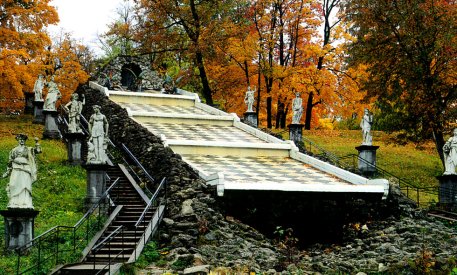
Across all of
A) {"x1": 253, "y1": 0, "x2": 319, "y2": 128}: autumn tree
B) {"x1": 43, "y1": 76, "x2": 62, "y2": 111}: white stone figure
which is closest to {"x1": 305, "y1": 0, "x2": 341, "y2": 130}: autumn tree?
{"x1": 253, "y1": 0, "x2": 319, "y2": 128}: autumn tree

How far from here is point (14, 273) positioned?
40.2ft

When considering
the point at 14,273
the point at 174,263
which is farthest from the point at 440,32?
the point at 14,273

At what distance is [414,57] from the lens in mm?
25266

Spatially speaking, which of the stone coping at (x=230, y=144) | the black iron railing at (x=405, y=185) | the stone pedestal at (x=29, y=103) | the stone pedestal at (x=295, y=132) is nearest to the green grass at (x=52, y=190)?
the stone coping at (x=230, y=144)

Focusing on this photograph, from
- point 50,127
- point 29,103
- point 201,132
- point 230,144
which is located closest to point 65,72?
point 29,103

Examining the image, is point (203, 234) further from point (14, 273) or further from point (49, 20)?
point (49, 20)

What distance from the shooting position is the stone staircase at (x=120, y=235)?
40.9 feet

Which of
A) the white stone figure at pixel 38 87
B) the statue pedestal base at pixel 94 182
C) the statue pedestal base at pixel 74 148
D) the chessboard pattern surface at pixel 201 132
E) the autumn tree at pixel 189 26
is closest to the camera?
the statue pedestal base at pixel 94 182

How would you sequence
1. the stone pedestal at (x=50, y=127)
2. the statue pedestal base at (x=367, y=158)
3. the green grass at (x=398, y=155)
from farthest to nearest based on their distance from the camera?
the stone pedestal at (x=50, y=127)
the green grass at (x=398, y=155)
the statue pedestal base at (x=367, y=158)

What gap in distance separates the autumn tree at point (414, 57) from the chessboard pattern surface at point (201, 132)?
239 inches

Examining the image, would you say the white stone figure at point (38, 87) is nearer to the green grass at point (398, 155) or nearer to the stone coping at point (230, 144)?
the stone coping at point (230, 144)

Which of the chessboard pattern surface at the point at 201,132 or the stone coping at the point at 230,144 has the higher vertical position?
the chessboard pattern surface at the point at 201,132

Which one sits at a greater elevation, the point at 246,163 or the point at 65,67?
the point at 65,67

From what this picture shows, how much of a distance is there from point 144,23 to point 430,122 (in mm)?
19386
